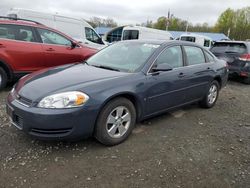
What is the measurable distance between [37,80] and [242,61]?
24.1 ft

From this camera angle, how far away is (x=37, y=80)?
136 inches

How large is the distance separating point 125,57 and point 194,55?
162cm

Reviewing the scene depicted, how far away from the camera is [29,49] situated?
5895 millimetres

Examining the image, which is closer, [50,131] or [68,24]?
[50,131]

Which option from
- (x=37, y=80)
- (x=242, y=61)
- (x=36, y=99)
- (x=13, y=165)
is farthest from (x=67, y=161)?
(x=242, y=61)

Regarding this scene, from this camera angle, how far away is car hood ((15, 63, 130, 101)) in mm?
Answer: 3096

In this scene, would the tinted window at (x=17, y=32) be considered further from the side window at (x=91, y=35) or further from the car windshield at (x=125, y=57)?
the side window at (x=91, y=35)

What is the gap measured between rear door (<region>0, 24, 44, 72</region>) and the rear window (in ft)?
21.2

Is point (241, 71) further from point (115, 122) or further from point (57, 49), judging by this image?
point (115, 122)

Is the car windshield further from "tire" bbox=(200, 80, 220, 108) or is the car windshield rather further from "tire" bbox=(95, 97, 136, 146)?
"tire" bbox=(200, 80, 220, 108)

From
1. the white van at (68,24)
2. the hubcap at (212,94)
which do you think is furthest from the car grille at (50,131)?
the white van at (68,24)

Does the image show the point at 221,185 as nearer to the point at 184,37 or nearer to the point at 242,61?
the point at 242,61

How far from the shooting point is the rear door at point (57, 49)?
6.24m

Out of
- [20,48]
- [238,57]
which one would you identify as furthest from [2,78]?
[238,57]
